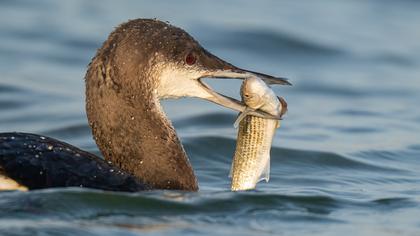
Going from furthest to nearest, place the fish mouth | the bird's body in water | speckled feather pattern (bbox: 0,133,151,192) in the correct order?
the fish mouth → the bird's body in water → speckled feather pattern (bbox: 0,133,151,192)

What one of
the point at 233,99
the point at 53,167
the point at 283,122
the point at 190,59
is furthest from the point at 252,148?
the point at 283,122

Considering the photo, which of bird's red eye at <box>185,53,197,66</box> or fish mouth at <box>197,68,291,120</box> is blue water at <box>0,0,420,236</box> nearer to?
fish mouth at <box>197,68,291,120</box>

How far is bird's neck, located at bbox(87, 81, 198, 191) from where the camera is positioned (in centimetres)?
840

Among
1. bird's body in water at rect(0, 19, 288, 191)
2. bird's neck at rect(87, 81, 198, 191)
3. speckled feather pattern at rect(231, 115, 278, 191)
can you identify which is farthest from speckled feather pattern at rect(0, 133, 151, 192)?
speckled feather pattern at rect(231, 115, 278, 191)

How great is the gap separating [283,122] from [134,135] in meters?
4.90

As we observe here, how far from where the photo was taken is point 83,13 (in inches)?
710

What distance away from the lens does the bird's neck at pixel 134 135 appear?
840 cm

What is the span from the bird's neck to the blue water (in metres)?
0.24

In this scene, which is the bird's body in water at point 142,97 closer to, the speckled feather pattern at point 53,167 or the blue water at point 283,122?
the speckled feather pattern at point 53,167

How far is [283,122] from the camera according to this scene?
519 inches

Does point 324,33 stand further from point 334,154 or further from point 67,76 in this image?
point 334,154

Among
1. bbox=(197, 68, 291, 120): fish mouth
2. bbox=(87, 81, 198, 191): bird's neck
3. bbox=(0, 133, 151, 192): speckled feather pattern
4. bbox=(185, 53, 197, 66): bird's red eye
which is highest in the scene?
bbox=(185, 53, 197, 66): bird's red eye

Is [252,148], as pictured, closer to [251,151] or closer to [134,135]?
[251,151]

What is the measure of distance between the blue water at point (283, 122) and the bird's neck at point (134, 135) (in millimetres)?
239
